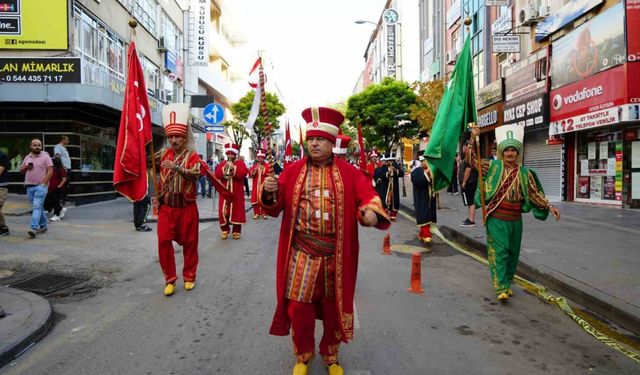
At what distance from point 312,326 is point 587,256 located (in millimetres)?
5720

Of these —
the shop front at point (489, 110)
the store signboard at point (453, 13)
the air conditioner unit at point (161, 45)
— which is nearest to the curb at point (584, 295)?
the shop front at point (489, 110)

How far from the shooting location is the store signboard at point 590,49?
13773 millimetres

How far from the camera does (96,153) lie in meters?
19.7

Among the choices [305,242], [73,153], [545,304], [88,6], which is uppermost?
[88,6]

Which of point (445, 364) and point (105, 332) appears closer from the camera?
point (445, 364)

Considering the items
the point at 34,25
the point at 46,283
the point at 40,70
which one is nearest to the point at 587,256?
the point at 46,283

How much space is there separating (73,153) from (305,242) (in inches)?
646

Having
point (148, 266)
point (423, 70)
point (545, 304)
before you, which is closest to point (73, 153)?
point (148, 266)

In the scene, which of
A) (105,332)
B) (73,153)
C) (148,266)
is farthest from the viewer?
(73,153)

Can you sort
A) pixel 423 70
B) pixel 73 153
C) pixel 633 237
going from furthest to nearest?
pixel 423 70, pixel 73 153, pixel 633 237

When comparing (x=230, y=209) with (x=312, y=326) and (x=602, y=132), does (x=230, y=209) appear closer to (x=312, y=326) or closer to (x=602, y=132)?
(x=312, y=326)

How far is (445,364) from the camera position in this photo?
383 centimetres

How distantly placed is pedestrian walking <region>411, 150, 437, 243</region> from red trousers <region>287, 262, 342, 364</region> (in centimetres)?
660

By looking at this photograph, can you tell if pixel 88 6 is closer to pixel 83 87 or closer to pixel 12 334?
pixel 83 87
